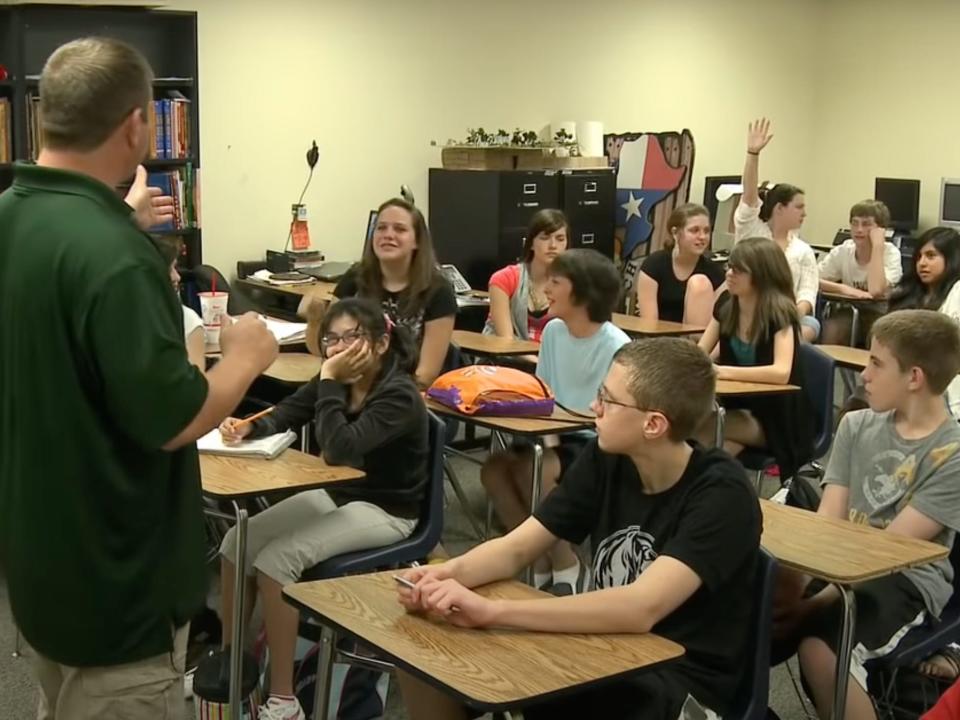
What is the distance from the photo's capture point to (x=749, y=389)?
4.11m

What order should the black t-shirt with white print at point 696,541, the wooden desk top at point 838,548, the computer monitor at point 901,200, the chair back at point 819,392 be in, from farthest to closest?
the computer monitor at point 901,200, the chair back at point 819,392, the wooden desk top at point 838,548, the black t-shirt with white print at point 696,541

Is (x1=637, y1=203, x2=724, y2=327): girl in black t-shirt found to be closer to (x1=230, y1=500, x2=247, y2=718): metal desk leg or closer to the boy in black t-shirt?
(x1=230, y1=500, x2=247, y2=718): metal desk leg

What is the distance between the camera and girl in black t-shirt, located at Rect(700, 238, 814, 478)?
4.23 meters

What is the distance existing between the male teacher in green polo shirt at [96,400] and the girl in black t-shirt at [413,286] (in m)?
2.49

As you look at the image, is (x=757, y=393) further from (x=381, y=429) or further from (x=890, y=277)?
(x=890, y=277)

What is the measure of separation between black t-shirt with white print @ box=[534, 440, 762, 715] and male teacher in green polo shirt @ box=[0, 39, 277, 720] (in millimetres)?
754

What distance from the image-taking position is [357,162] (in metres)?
7.03

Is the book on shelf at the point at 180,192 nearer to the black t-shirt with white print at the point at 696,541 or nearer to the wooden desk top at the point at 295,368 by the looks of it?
the wooden desk top at the point at 295,368

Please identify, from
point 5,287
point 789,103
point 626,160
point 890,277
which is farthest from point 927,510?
point 789,103

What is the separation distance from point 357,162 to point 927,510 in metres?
4.97

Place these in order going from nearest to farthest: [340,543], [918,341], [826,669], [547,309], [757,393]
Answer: [826,669] < [918,341] < [340,543] < [757,393] < [547,309]

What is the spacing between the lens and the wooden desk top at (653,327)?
5148 millimetres

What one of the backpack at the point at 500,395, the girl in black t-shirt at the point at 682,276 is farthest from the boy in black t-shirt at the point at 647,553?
the girl in black t-shirt at the point at 682,276

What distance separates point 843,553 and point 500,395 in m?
1.46
